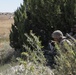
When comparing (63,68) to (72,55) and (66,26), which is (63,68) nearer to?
(72,55)

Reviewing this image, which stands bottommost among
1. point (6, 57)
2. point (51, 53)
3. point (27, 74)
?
point (6, 57)

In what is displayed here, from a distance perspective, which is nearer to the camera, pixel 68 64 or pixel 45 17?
pixel 68 64

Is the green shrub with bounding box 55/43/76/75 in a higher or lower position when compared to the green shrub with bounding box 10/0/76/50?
higher

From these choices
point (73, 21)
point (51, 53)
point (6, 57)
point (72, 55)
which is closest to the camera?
point (72, 55)

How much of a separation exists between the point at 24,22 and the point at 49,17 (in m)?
1.51

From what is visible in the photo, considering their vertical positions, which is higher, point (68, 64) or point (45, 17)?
point (68, 64)

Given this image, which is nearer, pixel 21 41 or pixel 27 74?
pixel 27 74

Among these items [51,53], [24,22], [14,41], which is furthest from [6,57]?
[51,53]

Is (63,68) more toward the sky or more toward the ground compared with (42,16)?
more toward the sky

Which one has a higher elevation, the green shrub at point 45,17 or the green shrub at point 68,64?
the green shrub at point 68,64

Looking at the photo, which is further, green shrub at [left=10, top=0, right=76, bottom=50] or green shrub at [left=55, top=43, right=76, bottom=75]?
green shrub at [left=10, top=0, right=76, bottom=50]

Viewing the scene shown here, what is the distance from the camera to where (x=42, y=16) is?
13.7m

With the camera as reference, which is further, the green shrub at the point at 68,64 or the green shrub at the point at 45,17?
the green shrub at the point at 45,17

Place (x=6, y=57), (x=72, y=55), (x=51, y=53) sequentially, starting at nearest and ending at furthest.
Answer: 1. (x=72, y=55)
2. (x=51, y=53)
3. (x=6, y=57)
